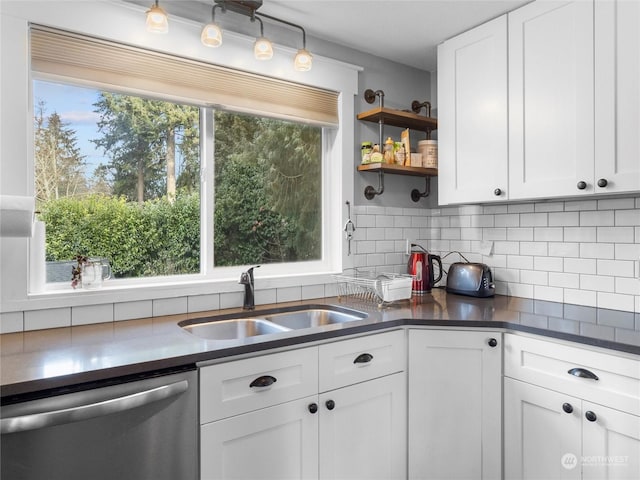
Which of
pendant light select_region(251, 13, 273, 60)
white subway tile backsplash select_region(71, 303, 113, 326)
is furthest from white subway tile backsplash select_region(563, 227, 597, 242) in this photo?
white subway tile backsplash select_region(71, 303, 113, 326)

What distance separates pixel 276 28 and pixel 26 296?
5.65 ft

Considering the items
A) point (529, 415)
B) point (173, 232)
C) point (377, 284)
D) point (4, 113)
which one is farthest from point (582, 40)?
point (4, 113)

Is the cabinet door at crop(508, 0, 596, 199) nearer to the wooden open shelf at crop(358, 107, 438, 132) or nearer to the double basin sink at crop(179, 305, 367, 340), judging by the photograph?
the wooden open shelf at crop(358, 107, 438, 132)

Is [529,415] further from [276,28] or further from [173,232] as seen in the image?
[276,28]

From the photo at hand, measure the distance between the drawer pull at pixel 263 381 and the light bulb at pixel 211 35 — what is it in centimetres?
140

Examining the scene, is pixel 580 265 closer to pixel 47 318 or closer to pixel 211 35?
pixel 211 35

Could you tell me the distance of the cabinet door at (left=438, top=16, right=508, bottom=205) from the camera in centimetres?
215

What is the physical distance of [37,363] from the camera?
4.08ft

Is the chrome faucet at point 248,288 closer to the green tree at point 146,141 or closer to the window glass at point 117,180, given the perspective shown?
the window glass at point 117,180

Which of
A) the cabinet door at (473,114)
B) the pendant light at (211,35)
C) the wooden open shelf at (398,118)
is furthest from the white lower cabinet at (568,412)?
the pendant light at (211,35)

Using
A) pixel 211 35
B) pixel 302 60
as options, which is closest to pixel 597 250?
pixel 302 60

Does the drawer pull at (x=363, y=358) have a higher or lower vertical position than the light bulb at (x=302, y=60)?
lower

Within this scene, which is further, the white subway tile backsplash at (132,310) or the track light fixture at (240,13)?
the white subway tile backsplash at (132,310)

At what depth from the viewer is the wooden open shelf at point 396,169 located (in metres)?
2.42
